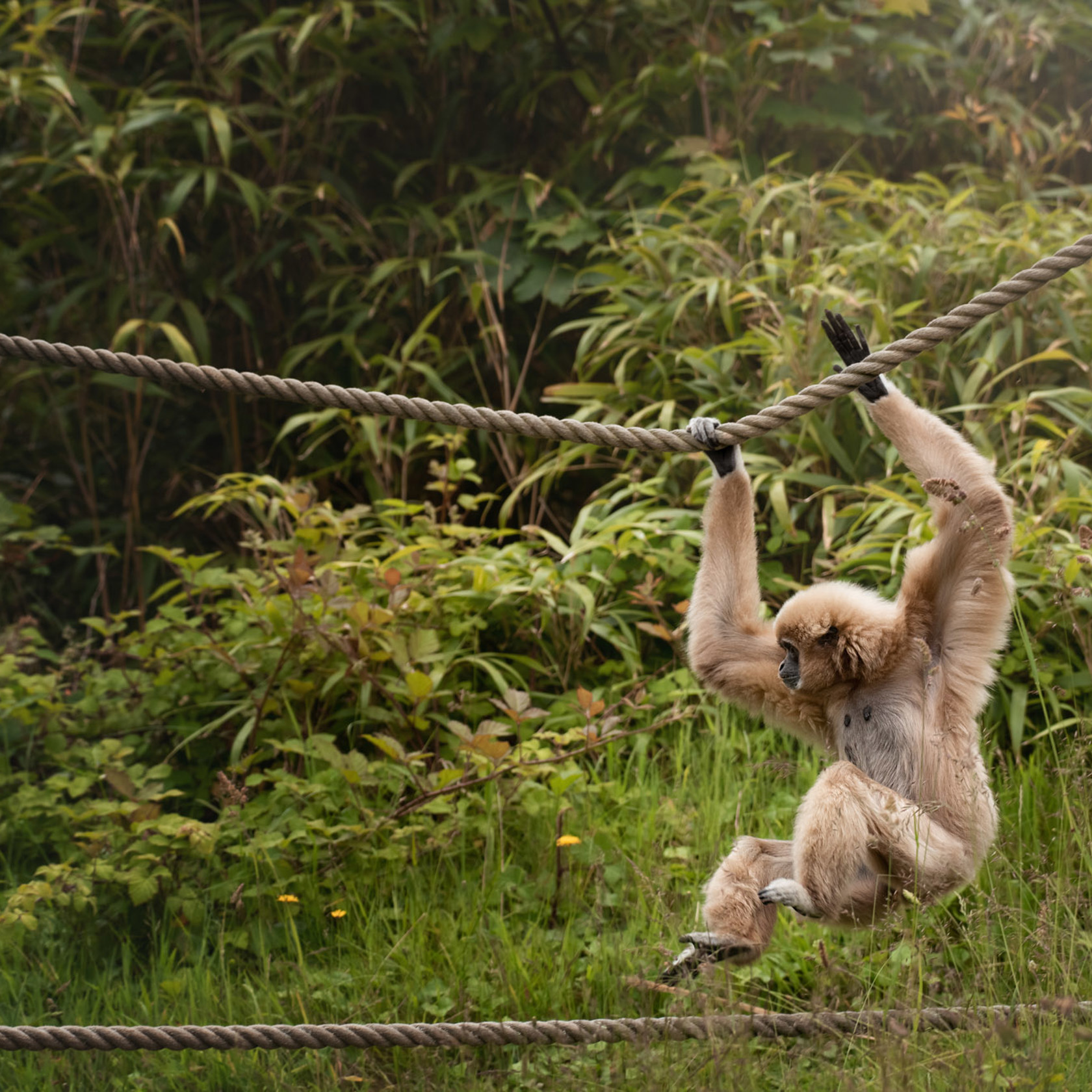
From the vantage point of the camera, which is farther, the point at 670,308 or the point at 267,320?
the point at 267,320

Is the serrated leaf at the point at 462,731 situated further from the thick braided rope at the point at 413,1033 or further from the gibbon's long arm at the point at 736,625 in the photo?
the thick braided rope at the point at 413,1033

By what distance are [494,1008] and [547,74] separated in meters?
5.61

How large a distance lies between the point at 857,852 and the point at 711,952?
0.47 m

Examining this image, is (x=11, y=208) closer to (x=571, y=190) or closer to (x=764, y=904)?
(x=571, y=190)

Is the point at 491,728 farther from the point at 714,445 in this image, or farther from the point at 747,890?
the point at 714,445

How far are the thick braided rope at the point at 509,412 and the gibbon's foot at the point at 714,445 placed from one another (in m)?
0.14

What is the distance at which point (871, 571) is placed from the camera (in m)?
4.41

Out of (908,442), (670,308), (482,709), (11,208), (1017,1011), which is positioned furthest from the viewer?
(11,208)

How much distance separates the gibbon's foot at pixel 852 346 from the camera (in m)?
2.85

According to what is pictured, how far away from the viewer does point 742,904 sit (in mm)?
2803

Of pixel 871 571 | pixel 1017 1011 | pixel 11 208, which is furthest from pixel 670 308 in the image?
pixel 11 208

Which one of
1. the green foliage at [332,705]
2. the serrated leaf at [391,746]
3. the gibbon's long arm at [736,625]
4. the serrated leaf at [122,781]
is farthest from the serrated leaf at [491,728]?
the serrated leaf at [122,781]

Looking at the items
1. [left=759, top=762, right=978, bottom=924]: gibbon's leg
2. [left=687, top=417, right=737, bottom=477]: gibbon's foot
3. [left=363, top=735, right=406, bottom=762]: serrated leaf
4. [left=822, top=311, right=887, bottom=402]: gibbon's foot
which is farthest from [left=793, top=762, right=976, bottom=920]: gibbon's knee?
[left=363, top=735, right=406, bottom=762]: serrated leaf

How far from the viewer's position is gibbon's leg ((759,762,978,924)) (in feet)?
8.53
